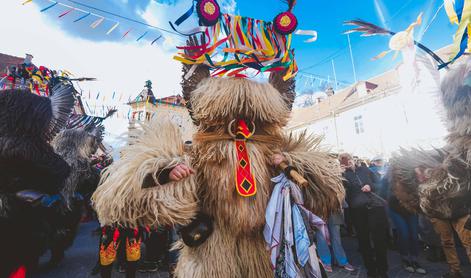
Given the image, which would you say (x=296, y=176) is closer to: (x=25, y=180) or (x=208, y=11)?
(x=208, y=11)

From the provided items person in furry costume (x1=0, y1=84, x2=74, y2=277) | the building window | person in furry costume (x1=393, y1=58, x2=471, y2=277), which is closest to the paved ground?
person in furry costume (x1=393, y1=58, x2=471, y2=277)

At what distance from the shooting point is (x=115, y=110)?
5.02 metres

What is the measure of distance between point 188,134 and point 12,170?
3.87 feet

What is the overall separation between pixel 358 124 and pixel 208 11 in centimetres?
1776

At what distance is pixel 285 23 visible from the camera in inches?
80.2

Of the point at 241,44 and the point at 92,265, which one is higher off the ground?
the point at 241,44

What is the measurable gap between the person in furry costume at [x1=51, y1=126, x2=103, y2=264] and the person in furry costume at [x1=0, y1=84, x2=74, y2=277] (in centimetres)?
208

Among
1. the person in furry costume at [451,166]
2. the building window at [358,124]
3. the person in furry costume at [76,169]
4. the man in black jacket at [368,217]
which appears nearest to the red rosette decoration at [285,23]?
the person in furry costume at [451,166]

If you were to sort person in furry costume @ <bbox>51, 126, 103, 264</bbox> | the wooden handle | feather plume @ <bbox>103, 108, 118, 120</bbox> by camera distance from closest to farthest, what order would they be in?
the wooden handle < person in furry costume @ <bbox>51, 126, 103, 264</bbox> < feather plume @ <bbox>103, 108, 118, 120</bbox>

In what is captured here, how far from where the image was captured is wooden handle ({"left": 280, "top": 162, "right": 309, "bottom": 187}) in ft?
4.99

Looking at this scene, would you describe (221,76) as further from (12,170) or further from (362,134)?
(362,134)

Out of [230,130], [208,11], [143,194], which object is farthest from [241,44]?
[143,194]

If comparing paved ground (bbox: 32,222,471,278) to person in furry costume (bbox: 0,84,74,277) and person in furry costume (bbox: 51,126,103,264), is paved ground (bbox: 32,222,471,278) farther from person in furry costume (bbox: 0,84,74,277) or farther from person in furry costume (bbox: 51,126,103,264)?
person in furry costume (bbox: 0,84,74,277)

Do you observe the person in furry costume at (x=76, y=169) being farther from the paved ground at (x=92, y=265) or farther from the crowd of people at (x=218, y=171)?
the crowd of people at (x=218, y=171)
